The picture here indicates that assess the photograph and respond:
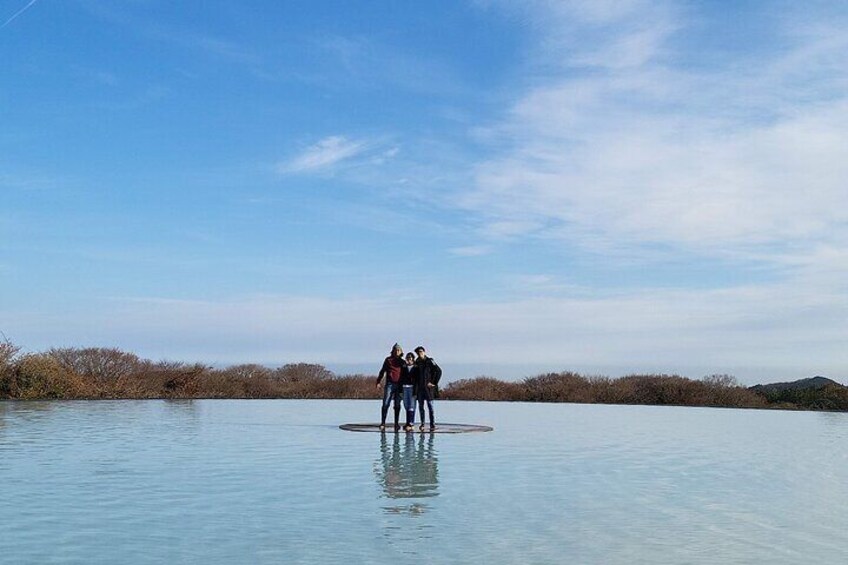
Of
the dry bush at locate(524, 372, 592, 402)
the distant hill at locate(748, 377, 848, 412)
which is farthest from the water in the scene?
the dry bush at locate(524, 372, 592, 402)

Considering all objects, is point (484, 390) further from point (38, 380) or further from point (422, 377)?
point (422, 377)

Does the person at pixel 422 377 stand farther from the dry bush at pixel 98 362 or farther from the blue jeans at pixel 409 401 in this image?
the dry bush at pixel 98 362

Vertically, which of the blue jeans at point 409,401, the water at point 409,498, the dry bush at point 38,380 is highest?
the dry bush at point 38,380

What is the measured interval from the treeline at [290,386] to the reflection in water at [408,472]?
1461 centimetres

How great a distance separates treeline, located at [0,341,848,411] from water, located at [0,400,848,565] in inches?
427

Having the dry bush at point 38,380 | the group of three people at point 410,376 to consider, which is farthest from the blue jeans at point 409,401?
the dry bush at point 38,380

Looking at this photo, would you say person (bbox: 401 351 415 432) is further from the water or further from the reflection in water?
the reflection in water

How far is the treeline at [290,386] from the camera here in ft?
79.2

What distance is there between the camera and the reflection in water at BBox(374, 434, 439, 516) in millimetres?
6844

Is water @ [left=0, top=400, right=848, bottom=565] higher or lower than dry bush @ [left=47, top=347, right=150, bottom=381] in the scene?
lower

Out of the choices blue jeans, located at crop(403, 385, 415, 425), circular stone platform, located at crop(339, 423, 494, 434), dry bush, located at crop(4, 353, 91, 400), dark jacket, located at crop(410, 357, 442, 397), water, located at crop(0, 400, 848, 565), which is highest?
dry bush, located at crop(4, 353, 91, 400)

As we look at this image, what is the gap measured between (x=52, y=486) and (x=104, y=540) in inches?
95.5

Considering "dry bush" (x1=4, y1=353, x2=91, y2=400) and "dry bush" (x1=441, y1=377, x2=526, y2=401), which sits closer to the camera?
"dry bush" (x1=4, y1=353, x2=91, y2=400)

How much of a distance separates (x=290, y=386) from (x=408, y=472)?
76.4 feet
